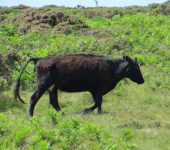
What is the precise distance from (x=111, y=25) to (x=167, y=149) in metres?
16.4

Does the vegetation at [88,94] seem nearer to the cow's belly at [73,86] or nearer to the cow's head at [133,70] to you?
the cow's belly at [73,86]

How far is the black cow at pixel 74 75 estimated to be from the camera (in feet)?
25.9

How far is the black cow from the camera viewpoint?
791 centimetres

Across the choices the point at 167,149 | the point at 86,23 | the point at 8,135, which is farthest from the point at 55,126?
the point at 86,23

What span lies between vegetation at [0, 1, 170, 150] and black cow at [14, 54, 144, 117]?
68cm

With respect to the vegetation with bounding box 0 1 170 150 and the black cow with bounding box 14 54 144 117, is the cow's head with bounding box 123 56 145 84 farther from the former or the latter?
the vegetation with bounding box 0 1 170 150

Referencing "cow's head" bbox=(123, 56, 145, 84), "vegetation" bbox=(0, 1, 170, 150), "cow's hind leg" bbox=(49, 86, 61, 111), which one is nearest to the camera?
"vegetation" bbox=(0, 1, 170, 150)

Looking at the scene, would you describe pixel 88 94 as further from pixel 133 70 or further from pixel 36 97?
pixel 36 97

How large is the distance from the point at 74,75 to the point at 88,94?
248 cm

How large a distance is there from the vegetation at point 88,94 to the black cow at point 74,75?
683 millimetres

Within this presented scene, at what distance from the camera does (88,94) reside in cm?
1041

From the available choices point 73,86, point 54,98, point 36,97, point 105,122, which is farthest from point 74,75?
point 105,122

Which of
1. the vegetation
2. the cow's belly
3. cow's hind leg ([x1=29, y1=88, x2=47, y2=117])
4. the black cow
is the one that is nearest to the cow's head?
the black cow

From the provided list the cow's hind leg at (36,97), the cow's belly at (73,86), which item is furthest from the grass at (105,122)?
the cow's belly at (73,86)
